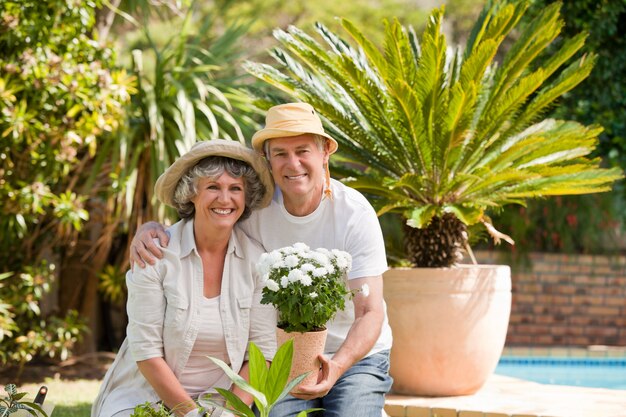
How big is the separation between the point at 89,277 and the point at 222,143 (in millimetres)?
5163

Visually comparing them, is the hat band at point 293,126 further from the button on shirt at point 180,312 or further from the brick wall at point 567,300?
the brick wall at point 567,300

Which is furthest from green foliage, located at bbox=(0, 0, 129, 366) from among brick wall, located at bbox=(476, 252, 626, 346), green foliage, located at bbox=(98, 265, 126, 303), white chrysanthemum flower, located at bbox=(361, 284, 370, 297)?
brick wall, located at bbox=(476, 252, 626, 346)

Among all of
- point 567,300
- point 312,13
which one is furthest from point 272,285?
point 312,13

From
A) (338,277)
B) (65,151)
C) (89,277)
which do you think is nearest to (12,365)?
(89,277)

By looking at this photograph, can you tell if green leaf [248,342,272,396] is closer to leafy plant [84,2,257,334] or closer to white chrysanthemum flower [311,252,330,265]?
white chrysanthemum flower [311,252,330,265]

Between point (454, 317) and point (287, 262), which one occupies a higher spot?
point (287, 262)

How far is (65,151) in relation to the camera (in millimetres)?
7129

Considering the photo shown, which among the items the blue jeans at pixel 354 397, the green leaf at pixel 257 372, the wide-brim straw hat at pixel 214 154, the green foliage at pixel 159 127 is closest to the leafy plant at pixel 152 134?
the green foliage at pixel 159 127

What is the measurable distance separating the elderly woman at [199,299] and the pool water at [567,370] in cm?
531

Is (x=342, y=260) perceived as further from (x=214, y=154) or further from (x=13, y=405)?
(x=13, y=405)

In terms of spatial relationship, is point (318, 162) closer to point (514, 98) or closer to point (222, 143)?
point (222, 143)

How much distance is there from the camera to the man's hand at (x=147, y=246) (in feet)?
11.3

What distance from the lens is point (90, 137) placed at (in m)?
7.16

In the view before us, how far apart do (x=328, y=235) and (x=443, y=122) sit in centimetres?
218
